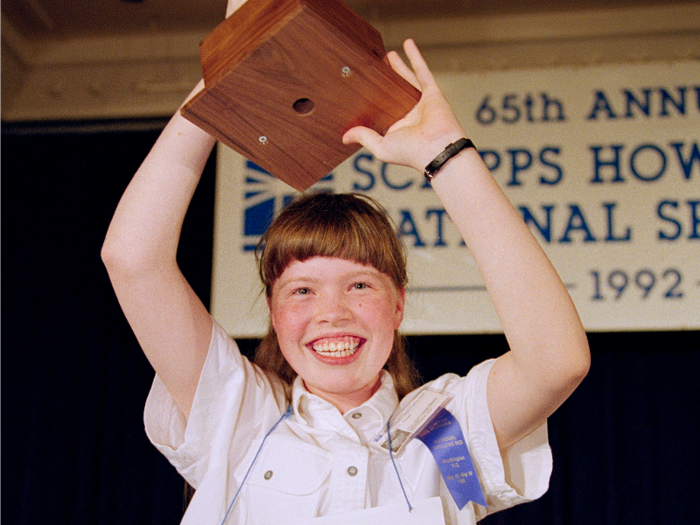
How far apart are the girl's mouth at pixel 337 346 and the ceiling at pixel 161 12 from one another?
84.1 inches

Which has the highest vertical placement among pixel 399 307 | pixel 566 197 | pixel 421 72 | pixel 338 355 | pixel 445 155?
pixel 566 197

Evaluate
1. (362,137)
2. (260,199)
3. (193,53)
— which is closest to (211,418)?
(362,137)

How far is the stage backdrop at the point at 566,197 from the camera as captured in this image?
2.36m

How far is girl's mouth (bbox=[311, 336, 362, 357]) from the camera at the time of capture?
3.76ft

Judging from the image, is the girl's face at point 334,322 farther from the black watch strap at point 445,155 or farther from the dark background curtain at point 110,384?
the dark background curtain at point 110,384

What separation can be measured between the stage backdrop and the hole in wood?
53.4 inches

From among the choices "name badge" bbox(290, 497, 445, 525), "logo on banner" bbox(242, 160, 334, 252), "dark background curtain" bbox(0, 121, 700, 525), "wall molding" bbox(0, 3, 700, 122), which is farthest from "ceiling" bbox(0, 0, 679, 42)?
"name badge" bbox(290, 497, 445, 525)

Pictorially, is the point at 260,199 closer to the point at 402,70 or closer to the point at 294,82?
the point at 402,70

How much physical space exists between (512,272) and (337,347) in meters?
0.35

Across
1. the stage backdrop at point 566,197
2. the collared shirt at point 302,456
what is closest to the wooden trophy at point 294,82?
the collared shirt at point 302,456

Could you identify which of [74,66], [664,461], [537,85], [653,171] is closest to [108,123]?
[74,66]

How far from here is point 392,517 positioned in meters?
1.02

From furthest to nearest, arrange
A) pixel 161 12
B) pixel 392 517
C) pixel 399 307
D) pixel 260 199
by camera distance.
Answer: pixel 161 12
pixel 260 199
pixel 399 307
pixel 392 517

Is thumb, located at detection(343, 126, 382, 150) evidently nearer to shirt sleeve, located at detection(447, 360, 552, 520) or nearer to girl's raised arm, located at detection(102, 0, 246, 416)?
girl's raised arm, located at detection(102, 0, 246, 416)
